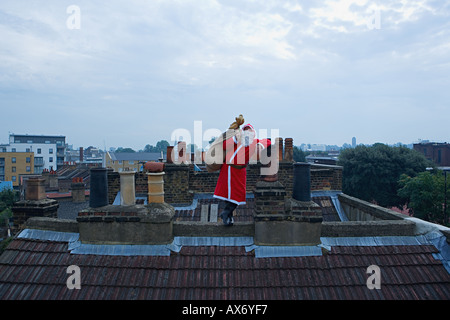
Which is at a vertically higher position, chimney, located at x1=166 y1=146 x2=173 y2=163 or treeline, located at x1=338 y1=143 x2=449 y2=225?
chimney, located at x1=166 y1=146 x2=173 y2=163

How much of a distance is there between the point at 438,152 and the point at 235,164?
65.5m

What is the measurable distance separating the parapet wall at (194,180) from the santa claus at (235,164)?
475cm

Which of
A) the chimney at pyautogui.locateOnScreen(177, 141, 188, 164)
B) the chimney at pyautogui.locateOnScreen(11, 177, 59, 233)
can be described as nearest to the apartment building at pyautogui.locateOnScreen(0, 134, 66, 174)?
the chimney at pyautogui.locateOnScreen(177, 141, 188, 164)

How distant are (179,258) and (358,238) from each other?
2743 millimetres

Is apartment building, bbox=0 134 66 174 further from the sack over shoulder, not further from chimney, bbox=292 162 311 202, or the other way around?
chimney, bbox=292 162 311 202

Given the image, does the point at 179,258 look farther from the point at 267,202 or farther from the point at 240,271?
the point at 267,202

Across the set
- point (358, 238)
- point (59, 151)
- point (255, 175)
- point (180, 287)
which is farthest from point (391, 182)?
point (59, 151)

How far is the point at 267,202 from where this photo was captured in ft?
14.8

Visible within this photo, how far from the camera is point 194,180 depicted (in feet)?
33.3

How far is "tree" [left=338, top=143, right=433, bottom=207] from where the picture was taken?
1146 inches

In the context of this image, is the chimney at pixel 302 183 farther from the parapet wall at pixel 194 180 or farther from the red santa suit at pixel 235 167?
the parapet wall at pixel 194 180

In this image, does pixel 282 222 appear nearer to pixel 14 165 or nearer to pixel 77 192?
pixel 77 192

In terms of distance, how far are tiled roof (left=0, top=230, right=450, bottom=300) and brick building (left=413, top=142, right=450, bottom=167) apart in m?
61.2
